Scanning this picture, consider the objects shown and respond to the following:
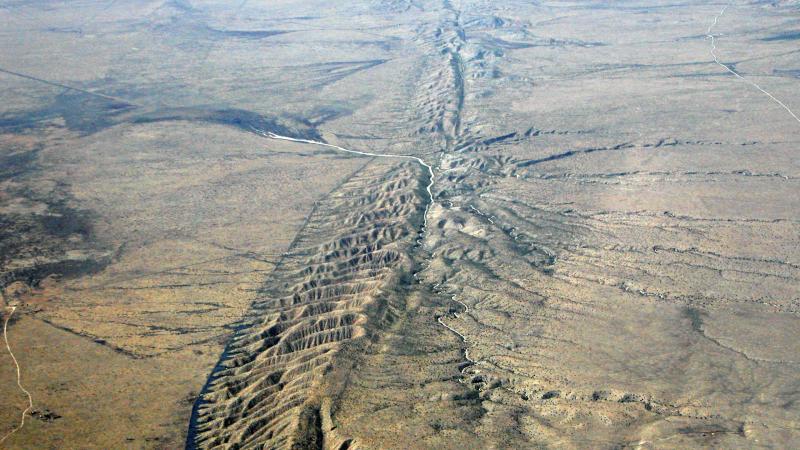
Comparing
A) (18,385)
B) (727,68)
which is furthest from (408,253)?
(727,68)

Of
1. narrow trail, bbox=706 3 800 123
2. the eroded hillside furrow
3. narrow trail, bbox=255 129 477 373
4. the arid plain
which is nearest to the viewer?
the eroded hillside furrow

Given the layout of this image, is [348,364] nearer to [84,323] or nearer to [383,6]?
[84,323]

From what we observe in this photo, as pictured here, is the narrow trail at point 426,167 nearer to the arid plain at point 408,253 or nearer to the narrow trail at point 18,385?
the arid plain at point 408,253

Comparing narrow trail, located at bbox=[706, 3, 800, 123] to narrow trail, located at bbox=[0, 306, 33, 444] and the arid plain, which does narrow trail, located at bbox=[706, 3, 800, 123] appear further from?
narrow trail, located at bbox=[0, 306, 33, 444]

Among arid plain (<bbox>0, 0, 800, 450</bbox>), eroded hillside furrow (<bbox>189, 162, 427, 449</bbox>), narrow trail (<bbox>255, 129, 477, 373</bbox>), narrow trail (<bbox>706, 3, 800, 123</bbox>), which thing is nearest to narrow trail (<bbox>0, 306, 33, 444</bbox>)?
arid plain (<bbox>0, 0, 800, 450</bbox>)

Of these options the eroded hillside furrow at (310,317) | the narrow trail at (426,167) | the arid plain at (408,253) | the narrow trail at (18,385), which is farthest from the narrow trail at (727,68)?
the narrow trail at (18,385)

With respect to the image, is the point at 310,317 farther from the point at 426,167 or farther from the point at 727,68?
the point at 727,68
